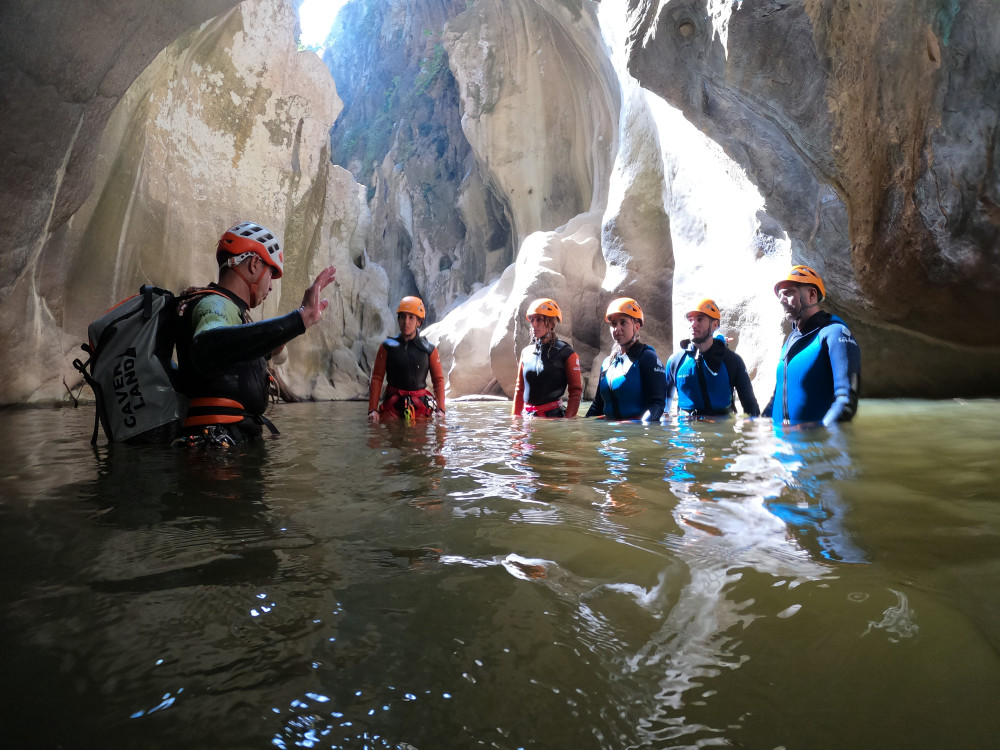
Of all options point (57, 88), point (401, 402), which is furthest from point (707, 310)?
point (57, 88)

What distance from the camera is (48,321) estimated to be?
33.4ft

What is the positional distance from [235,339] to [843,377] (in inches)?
150

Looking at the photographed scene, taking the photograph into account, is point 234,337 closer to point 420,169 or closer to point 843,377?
point 843,377

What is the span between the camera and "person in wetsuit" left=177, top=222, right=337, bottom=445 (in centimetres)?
308

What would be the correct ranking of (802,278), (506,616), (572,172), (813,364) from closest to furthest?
(506,616)
(813,364)
(802,278)
(572,172)

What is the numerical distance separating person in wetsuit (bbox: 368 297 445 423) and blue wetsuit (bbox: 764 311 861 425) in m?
3.26

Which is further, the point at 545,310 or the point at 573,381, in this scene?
the point at 545,310

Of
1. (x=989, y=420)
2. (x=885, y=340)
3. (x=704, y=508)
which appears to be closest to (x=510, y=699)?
(x=704, y=508)

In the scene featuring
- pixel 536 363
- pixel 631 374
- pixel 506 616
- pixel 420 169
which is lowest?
pixel 506 616

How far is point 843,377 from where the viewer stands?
4145 millimetres

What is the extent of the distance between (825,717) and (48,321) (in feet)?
40.5

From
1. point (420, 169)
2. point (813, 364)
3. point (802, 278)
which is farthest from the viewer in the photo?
point (420, 169)

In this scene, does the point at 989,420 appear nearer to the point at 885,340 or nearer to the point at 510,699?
the point at 885,340

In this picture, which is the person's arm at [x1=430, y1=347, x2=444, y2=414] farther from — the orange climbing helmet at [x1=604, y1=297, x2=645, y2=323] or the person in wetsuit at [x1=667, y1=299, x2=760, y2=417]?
the person in wetsuit at [x1=667, y1=299, x2=760, y2=417]
